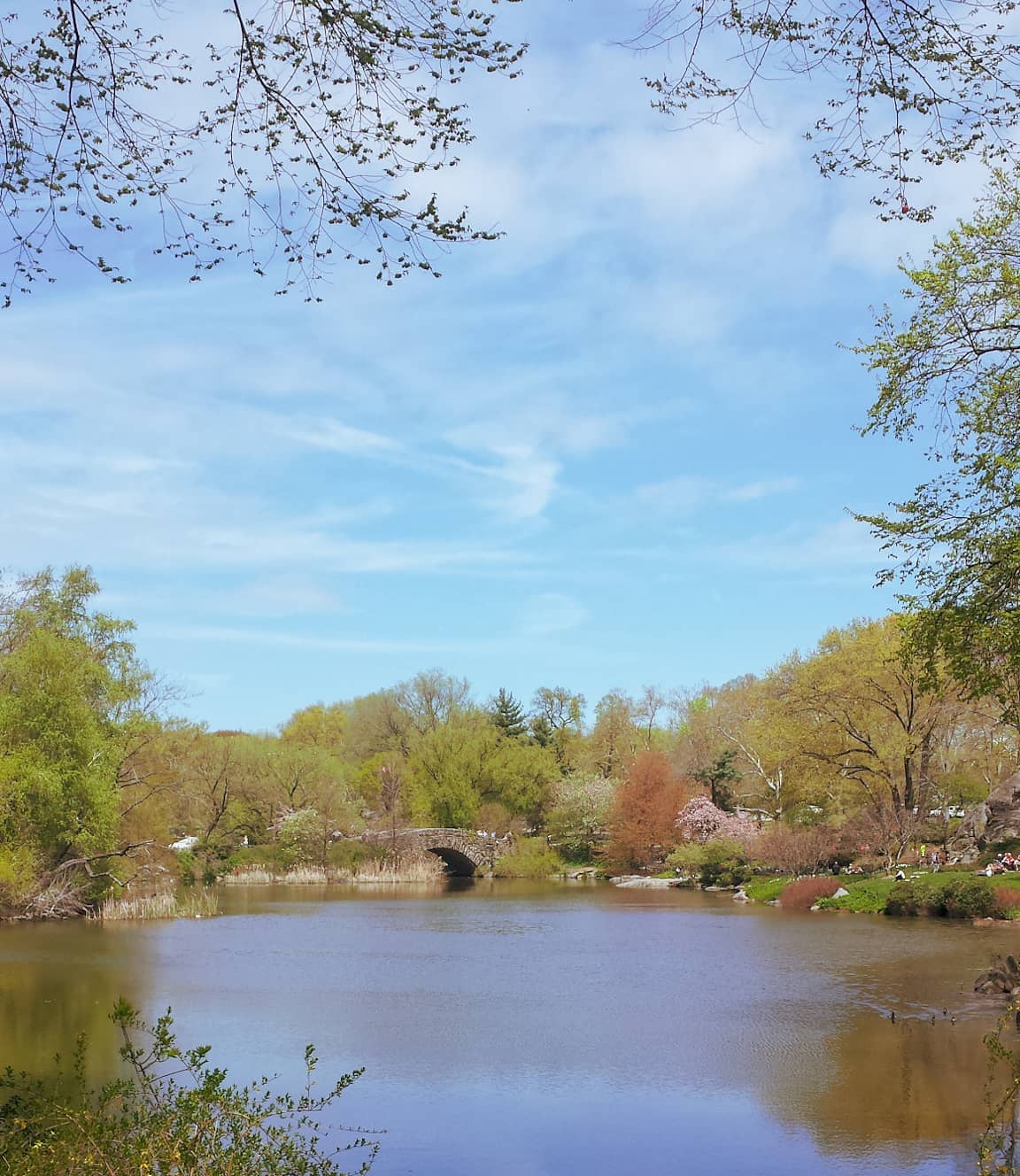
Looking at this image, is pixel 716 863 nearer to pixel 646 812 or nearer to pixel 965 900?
pixel 646 812

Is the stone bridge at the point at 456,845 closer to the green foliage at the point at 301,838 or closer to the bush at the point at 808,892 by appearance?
the green foliage at the point at 301,838

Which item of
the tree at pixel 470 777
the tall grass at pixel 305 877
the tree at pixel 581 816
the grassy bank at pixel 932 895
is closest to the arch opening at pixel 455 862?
the tree at pixel 470 777

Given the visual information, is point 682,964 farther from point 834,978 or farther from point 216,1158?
point 216,1158

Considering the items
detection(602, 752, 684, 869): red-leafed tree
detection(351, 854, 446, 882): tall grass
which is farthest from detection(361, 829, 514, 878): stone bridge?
detection(602, 752, 684, 869): red-leafed tree

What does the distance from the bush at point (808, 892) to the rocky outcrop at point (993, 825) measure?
13.0 ft

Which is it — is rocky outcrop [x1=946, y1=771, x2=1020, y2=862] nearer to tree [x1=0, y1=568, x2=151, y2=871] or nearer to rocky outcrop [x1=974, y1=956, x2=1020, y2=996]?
rocky outcrop [x1=974, y1=956, x2=1020, y2=996]

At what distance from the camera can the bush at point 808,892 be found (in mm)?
29845

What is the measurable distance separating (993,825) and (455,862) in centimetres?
2323

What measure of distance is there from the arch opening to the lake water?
18.4 m

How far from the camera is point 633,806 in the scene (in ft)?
142

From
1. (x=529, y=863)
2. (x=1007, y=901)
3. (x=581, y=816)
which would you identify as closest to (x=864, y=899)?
(x=1007, y=901)

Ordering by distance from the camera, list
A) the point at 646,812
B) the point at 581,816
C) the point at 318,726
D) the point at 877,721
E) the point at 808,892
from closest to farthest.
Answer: the point at 808,892 < the point at 877,721 < the point at 646,812 < the point at 581,816 < the point at 318,726

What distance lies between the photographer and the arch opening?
4556 cm

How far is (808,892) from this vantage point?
98.9 ft
